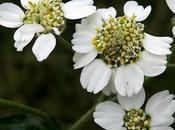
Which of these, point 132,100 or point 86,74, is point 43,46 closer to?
point 86,74

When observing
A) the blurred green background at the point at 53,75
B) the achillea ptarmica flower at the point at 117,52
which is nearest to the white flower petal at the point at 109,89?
the achillea ptarmica flower at the point at 117,52

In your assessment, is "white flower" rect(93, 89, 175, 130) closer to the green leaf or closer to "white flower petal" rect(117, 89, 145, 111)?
"white flower petal" rect(117, 89, 145, 111)

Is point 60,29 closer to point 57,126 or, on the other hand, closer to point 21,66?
point 57,126

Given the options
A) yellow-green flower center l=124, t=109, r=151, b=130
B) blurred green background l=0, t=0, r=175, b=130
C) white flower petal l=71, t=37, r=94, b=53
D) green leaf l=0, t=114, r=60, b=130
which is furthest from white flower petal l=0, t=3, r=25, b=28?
blurred green background l=0, t=0, r=175, b=130

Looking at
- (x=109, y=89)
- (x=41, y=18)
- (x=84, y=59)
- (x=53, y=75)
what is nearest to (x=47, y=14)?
(x=41, y=18)

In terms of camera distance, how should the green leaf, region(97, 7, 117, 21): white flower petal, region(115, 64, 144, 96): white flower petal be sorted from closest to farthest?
1. region(115, 64, 144, 96): white flower petal
2. region(97, 7, 117, 21): white flower petal
3. the green leaf

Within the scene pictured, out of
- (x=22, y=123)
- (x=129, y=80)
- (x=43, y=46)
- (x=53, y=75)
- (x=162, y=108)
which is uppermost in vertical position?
(x=43, y=46)
